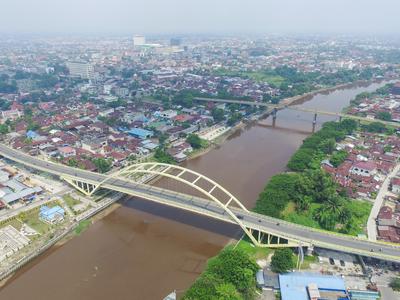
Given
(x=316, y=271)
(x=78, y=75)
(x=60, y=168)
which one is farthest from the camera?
(x=78, y=75)

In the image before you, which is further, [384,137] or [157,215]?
[384,137]

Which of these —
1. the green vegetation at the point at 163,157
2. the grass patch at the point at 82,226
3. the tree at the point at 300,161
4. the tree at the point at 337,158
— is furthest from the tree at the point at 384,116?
the grass patch at the point at 82,226

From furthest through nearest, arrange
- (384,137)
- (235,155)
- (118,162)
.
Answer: (384,137) < (235,155) < (118,162)

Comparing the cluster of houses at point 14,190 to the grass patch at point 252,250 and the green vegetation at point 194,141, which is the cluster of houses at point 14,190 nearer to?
the green vegetation at point 194,141

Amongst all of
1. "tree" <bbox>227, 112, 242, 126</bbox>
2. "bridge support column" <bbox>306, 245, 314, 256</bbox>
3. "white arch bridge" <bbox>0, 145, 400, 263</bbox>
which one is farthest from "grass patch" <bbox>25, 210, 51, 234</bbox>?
"tree" <bbox>227, 112, 242, 126</bbox>

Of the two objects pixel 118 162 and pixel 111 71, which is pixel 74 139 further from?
pixel 111 71

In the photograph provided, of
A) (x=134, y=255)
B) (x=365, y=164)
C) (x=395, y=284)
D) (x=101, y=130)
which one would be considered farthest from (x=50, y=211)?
(x=365, y=164)

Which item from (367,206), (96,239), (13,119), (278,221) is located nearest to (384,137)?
(367,206)
